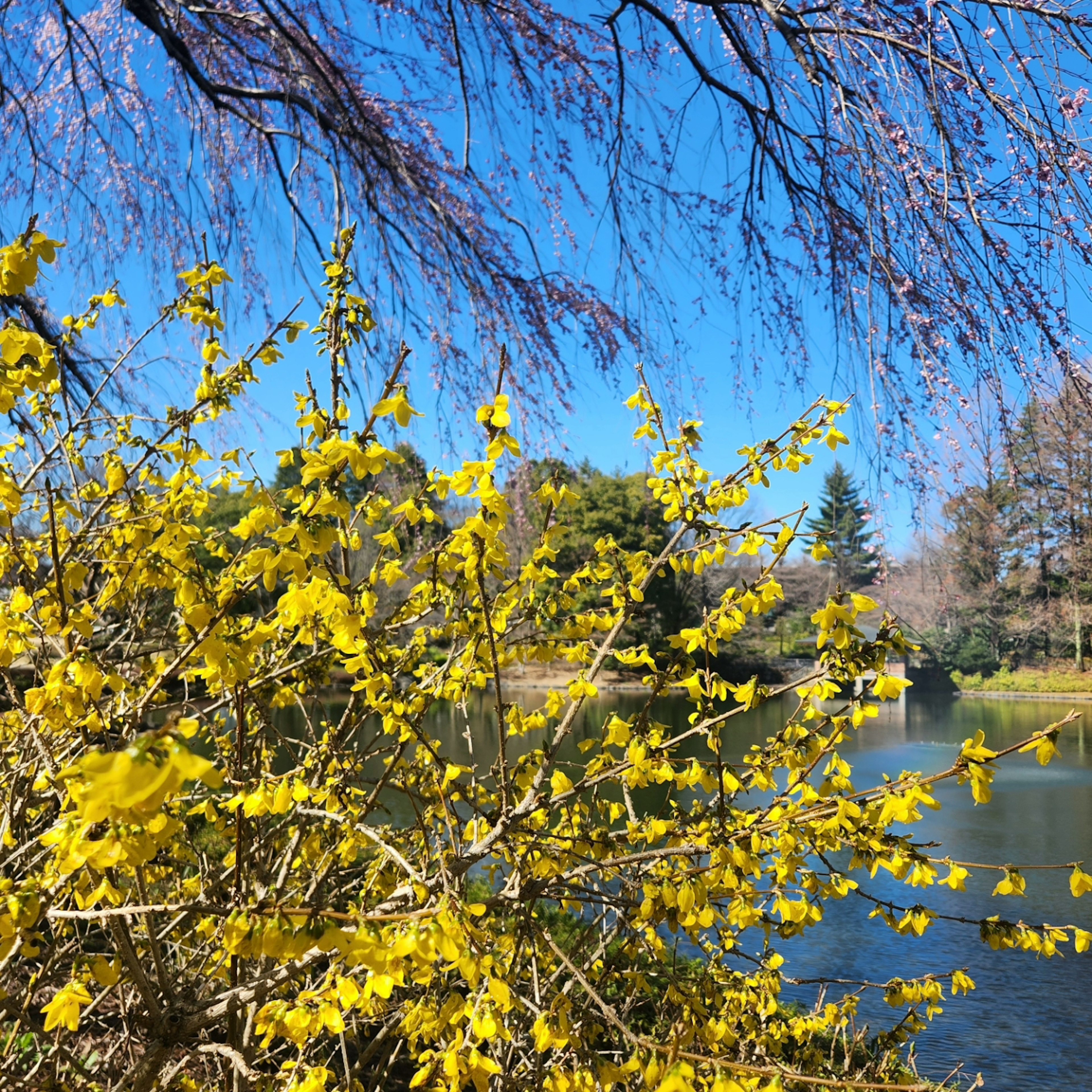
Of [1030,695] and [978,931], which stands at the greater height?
[978,931]

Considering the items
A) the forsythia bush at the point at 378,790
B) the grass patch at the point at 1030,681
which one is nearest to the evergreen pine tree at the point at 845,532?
the forsythia bush at the point at 378,790

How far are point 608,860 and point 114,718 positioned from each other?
971mm

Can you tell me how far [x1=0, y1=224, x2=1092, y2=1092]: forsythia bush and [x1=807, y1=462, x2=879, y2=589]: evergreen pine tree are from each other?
13.5 inches

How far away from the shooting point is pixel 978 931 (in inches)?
203

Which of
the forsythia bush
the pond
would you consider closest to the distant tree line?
the pond

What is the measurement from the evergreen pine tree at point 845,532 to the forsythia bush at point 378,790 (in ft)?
1.13

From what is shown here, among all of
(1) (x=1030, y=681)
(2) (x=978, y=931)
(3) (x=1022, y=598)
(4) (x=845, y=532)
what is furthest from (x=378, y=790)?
(3) (x=1022, y=598)

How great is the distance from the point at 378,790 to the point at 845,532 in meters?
1.38

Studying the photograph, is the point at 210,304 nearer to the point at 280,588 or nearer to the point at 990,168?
the point at 990,168

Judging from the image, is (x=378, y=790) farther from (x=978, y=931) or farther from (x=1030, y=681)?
(x=1030, y=681)

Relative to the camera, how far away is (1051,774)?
38.8ft

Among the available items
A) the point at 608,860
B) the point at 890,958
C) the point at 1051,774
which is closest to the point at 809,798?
the point at 608,860

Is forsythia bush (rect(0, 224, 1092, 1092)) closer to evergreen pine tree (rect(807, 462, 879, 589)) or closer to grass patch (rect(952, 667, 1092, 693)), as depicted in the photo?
evergreen pine tree (rect(807, 462, 879, 589))

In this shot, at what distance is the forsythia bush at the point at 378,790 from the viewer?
1195mm
